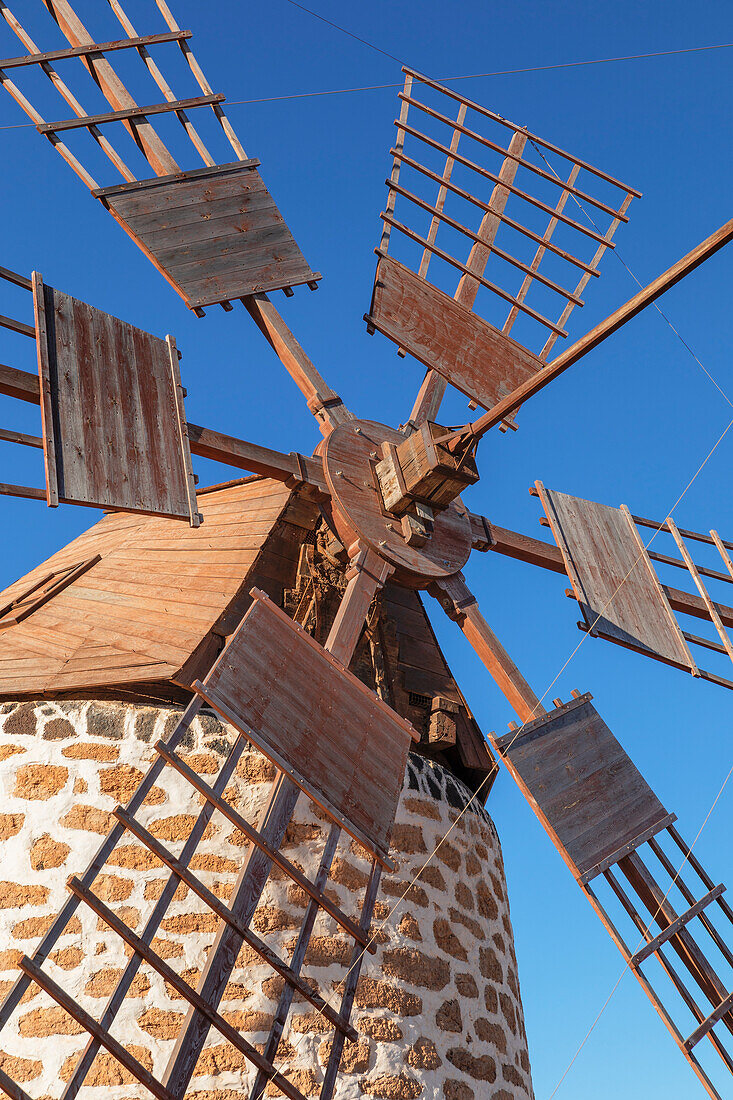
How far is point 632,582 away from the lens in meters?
6.22

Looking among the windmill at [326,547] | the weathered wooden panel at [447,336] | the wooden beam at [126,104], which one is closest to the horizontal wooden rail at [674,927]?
the windmill at [326,547]

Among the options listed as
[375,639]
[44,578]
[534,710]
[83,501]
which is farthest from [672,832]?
[44,578]

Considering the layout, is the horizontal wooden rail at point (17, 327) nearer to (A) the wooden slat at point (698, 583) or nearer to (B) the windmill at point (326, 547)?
(B) the windmill at point (326, 547)

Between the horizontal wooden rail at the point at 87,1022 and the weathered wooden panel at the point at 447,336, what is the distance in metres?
4.05

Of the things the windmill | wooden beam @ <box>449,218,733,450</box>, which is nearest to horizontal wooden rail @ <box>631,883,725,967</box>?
the windmill

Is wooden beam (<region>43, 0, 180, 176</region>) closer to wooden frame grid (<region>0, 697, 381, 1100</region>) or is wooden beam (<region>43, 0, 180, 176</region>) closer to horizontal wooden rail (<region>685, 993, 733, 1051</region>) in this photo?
wooden frame grid (<region>0, 697, 381, 1100</region>)

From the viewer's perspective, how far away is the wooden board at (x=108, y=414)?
418 centimetres

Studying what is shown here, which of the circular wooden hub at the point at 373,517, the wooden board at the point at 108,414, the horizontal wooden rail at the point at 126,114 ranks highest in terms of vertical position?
the horizontal wooden rail at the point at 126,114

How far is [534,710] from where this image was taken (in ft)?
17.2

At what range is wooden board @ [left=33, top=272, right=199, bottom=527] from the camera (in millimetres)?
4176

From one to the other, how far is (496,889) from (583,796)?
1090 millimetres

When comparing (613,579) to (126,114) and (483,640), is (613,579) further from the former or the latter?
(126,114)

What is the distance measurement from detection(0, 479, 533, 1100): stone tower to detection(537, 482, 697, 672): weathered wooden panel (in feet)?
3.25

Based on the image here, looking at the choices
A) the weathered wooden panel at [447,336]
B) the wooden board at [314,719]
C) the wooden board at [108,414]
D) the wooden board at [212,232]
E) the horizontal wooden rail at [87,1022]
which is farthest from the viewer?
the weathered wooden panel at [447,336]
